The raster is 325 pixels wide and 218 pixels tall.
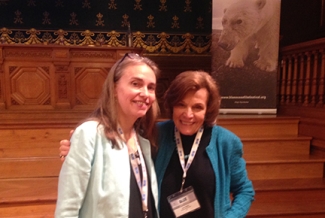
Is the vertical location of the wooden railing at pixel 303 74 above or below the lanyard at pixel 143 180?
above

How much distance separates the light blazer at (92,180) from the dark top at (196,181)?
282mm

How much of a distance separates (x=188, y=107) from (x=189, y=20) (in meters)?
4.19

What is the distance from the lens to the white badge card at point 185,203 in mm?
1234

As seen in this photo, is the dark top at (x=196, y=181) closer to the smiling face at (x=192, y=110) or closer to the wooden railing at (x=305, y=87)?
Result: the smiling face at (x=192, y=110)

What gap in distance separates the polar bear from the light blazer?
118 inches

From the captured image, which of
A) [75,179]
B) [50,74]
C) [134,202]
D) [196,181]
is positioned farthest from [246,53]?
[75,179]

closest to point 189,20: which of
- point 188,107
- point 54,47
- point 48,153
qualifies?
point 54,47

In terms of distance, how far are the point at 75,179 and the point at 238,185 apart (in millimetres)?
742

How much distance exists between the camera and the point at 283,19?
15.7 ft

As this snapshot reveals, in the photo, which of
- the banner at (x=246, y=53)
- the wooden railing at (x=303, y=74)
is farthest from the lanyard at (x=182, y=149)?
the banner at (x=246, y=53)

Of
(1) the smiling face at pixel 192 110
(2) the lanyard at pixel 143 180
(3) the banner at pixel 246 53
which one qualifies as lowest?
(2) the lanyard at pixel 143 180

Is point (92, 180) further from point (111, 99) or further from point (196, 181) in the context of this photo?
point (196, 181)

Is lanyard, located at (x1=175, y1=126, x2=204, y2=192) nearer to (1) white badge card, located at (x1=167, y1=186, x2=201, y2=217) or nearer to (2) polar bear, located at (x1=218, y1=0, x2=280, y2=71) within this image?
(1) white badge card, located at (x1=167, y1=186, x2=201, y2=217)

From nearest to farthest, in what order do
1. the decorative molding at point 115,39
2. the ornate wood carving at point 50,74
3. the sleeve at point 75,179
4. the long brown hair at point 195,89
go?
the sleeve at point 75,179 → the long brown hair at point 195,89 → the ornate wood carving at point 50,74 → the decorative molding at point 115,39
